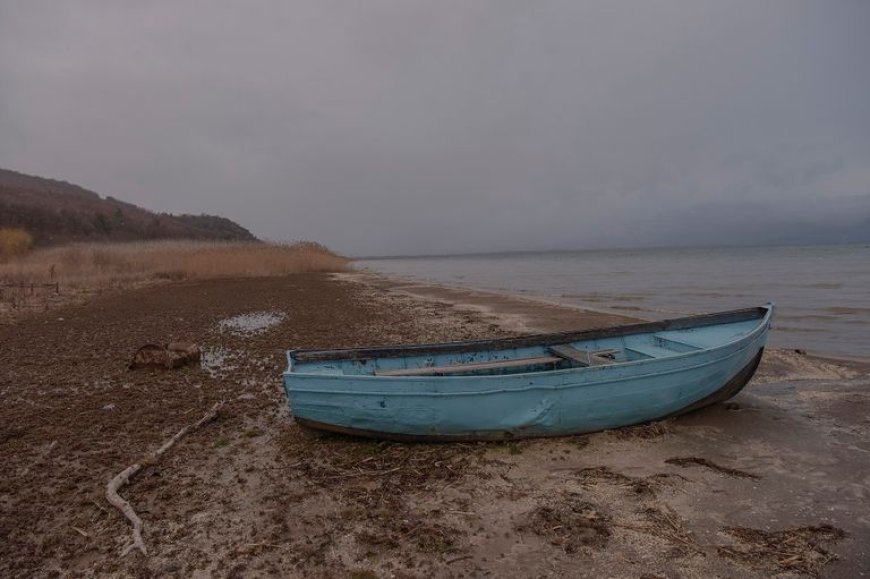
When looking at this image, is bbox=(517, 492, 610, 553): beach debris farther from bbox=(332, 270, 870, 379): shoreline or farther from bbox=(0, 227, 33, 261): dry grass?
bbox=(0, 227, 33, 261): dry grass

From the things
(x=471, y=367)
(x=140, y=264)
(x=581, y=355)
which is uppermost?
(x=140, y=264)

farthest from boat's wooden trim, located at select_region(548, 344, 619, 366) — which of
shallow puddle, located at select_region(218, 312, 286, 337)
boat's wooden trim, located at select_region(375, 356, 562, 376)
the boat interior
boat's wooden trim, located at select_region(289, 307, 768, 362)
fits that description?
shallow puddle, located at select_region(218, 312, 286, 337)

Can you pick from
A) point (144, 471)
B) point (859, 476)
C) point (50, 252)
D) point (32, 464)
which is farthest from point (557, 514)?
point (50, 252)

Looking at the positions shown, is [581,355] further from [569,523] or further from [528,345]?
[569,523]

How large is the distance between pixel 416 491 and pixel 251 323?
426 inches

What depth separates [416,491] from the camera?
461 centimetres

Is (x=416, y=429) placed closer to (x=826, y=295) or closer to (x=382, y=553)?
(x=382, y=553)

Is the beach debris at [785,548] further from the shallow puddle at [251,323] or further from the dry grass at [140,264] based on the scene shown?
the dry grass at [140,264]

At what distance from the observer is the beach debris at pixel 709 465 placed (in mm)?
5027

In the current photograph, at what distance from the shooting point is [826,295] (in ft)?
66.2

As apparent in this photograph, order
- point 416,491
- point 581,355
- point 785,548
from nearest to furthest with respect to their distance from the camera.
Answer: point 785,548 < point 416,491 < point 581,355

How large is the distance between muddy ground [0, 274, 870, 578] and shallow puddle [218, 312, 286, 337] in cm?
449

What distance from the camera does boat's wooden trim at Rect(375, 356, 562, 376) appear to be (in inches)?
250

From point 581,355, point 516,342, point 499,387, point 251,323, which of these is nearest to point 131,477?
point 499,387
